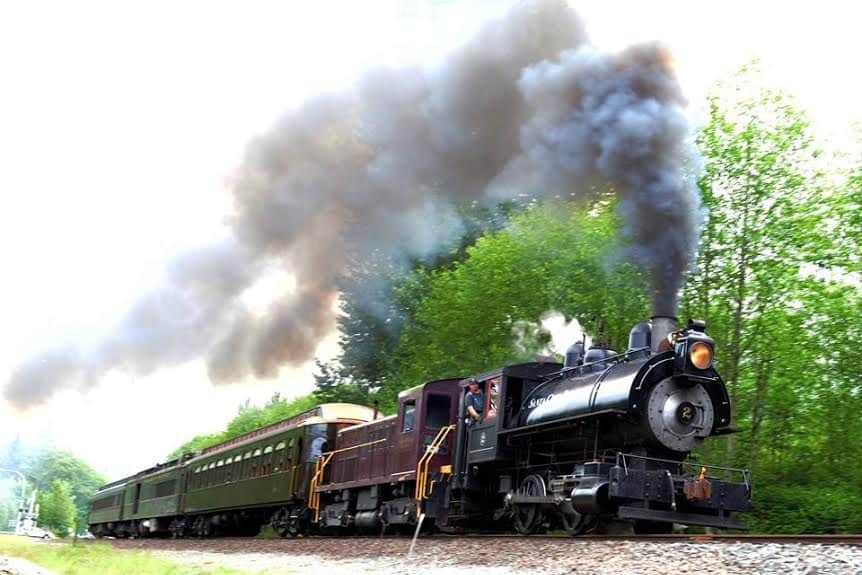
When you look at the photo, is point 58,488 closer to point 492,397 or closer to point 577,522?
point 492,397

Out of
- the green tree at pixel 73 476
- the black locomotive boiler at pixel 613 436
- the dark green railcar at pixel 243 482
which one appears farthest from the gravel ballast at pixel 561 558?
the green tree at pixel 73 476

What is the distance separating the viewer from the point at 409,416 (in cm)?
1875

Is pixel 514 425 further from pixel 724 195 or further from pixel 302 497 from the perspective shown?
pixel 724 195

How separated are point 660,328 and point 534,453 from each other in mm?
2899

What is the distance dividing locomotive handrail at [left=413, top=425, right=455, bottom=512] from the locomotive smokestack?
4.48 meters

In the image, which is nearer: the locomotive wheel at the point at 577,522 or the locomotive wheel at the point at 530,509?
the locomotive wheel at the point at 577,522

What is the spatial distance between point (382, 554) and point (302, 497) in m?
8.89

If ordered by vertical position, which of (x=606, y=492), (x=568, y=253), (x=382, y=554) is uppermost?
(x=568, y=253)

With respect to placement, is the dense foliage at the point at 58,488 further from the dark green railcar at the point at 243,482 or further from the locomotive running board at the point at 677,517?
the locomotive running board at the point at 677,517

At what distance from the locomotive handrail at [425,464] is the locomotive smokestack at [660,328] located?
14.7 feet

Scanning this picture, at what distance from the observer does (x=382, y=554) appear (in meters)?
14.7

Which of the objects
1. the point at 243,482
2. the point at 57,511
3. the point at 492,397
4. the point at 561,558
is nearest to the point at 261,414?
the point at 57,511

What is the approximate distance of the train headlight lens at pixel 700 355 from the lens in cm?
1421

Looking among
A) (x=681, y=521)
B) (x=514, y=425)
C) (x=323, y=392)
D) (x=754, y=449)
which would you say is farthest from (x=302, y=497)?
(x=323, y=392)
